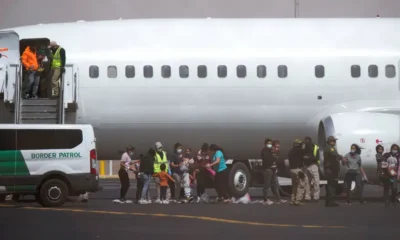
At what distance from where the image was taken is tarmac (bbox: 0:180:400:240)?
2030 cm

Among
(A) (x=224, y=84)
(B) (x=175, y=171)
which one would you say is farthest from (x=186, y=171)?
(A) (x=224, y=84)

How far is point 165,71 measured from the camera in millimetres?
33094

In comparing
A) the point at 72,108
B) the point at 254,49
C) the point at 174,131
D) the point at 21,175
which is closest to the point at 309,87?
the point at 254,49

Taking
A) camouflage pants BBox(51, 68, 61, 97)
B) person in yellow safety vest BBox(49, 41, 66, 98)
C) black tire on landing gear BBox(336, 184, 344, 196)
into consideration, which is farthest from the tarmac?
black tire on landing gear BBox(336, 184, 344, 196)

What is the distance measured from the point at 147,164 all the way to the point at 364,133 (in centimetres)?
687

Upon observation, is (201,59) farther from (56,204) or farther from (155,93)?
(56,204)

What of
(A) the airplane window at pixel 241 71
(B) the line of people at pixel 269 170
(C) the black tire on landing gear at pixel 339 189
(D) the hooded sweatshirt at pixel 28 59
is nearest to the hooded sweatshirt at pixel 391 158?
(B) the line of people at pixel 269 170

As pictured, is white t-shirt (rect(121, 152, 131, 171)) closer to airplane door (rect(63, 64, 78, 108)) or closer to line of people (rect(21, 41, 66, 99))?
airplane door (rect(63, 64, 78, 108))

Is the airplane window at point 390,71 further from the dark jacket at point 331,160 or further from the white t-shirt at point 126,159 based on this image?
the white t-shirt at point 126,159

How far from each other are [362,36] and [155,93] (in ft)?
23.0

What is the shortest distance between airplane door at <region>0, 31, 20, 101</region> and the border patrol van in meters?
2.14

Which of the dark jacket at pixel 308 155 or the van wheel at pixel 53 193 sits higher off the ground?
the dark jacket at pixel 308 155

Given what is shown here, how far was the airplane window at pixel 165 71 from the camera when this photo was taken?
33.1 m

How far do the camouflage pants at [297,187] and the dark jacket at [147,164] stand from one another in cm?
453
